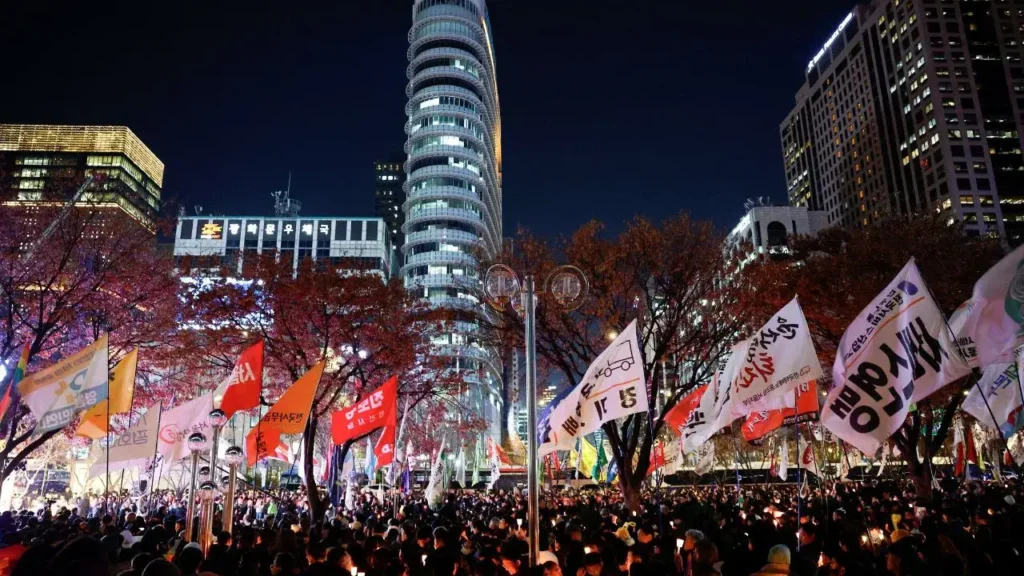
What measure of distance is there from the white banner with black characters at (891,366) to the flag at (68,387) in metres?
11.3

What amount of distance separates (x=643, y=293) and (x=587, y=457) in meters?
10.6

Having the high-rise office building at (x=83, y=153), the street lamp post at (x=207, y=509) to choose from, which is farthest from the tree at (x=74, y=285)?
the high-rise office building at (x=83, y=153)

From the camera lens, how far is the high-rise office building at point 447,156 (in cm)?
9788

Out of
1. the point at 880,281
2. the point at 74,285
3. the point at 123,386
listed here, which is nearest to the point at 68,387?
the point at 123,386

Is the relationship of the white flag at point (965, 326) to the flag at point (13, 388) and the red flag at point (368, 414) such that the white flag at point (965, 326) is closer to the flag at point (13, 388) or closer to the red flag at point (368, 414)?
the red flag at point (368, 414)

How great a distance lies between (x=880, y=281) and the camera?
2227 centimetres

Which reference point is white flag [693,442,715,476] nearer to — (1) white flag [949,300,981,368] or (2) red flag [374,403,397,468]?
(2) red flag [374,403,397,468]

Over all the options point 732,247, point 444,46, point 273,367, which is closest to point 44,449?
point 273,367

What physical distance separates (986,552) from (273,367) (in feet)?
70.8

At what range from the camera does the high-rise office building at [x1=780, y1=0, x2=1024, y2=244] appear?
99.9 metres

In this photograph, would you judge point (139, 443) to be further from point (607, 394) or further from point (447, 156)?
point (447, 156)

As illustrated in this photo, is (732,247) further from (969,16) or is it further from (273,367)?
(969,16)

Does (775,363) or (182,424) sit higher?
(775,363)

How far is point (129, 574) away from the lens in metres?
5.47
